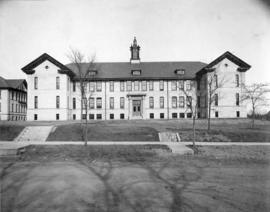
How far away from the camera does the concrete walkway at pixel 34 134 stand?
64.2 ft

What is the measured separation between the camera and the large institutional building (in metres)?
36.4

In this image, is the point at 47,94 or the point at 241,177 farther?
the point at 47,94

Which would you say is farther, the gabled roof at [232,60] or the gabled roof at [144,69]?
the gabled roof at [144,69]

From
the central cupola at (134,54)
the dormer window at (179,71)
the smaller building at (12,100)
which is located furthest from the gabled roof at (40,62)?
the dormer window at (179,71)

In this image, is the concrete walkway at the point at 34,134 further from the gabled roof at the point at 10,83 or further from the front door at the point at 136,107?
the gabled roof at the point at 10,83

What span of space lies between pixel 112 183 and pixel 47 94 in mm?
32802

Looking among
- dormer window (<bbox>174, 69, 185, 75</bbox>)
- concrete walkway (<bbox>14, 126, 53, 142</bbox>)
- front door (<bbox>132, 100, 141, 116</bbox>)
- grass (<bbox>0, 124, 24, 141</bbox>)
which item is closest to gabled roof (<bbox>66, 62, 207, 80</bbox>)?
dormer window (<bbox>174, 69, 185, 75</bbox>)

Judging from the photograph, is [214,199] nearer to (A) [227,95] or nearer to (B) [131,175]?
(B) [131,175]

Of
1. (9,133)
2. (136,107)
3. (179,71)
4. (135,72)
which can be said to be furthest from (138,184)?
(179,71)

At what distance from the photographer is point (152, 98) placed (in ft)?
136

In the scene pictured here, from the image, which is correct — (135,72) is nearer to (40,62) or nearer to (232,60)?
A: (40,62)

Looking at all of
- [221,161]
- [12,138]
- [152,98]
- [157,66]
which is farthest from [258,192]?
[157,66]

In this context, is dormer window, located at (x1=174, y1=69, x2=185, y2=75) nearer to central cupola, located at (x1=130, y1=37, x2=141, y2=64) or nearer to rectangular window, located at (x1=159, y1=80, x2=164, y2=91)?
rectangular window, located at (x1=159, y1=80, x2=164, y2=91)

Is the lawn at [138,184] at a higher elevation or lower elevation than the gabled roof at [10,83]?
lower
